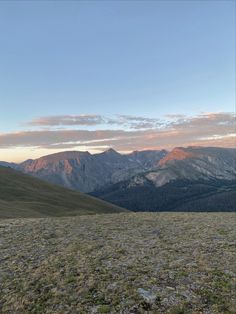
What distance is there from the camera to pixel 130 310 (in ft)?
51.2

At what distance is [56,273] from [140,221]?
21.9m

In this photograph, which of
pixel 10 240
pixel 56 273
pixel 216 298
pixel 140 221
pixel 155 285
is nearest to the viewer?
pixel 216 298

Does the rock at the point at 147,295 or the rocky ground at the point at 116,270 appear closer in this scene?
the rocky ground at the point at 116,270

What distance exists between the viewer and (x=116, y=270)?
20672 mm

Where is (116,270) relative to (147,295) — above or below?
above

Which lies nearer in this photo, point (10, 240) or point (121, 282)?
point (121, 282)

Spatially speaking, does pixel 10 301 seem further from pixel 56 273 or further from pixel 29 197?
pixel 29 197

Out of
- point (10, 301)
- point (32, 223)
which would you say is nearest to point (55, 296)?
point (10, 301)

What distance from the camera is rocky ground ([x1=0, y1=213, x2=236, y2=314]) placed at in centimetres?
1645

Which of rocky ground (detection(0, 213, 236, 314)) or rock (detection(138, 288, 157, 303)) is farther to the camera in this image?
rock (detection(138, 288, 157, 303))

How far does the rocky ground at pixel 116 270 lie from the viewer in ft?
54.0

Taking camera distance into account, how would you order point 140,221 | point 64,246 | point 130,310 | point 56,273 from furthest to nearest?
point 140,221 → point 64,246 → point 56,273 → point 130,310

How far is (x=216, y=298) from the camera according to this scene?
17109 millimetres

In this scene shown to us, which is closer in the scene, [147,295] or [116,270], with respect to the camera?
[147,295]
